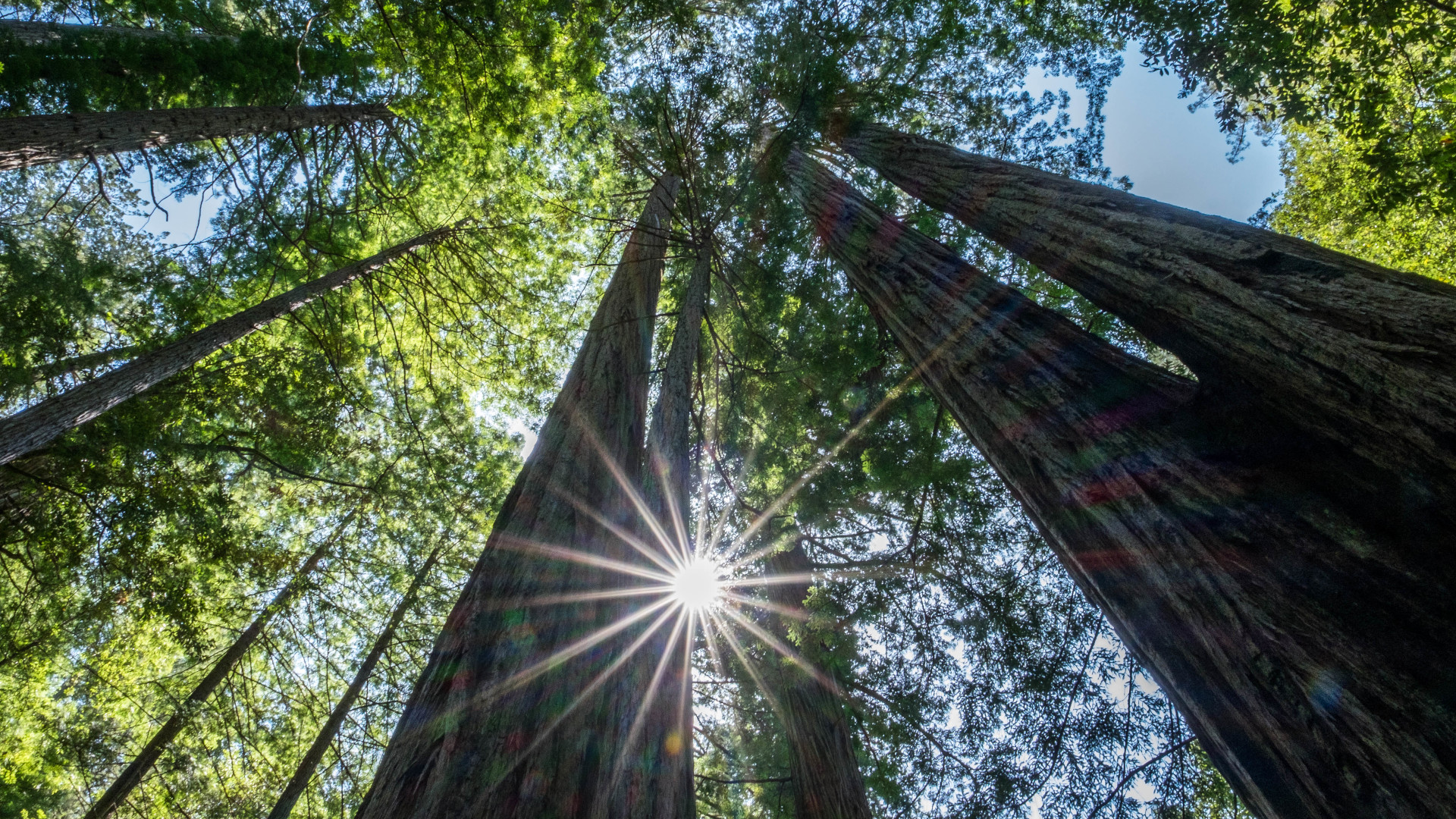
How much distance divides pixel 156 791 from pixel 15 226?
7150 millimetres

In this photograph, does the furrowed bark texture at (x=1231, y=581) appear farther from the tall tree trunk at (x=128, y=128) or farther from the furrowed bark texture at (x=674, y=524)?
the tall tree trunk at (x=128, y=128)

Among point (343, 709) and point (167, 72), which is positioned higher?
point (167, 72)

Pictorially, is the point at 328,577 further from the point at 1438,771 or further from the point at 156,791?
the point at 1438,771

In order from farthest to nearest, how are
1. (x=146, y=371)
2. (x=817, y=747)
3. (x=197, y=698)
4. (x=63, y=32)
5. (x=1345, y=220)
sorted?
1. (x=1345, y=220)
2. (x=63, y=32)
3. (x=197, y=698)
4. (x=146, y=371)
5. (x=817, y=747)

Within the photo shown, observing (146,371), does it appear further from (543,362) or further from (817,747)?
(817,747)

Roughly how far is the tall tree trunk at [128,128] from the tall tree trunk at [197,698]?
4.72m

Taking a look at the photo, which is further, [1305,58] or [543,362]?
[543,362]

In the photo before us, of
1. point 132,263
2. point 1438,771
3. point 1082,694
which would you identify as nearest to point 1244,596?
point 1438,771

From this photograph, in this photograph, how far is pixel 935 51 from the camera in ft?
19.9

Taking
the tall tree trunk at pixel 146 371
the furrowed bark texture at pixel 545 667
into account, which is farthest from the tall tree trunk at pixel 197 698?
the furrowed bark texture at pixel 545 667

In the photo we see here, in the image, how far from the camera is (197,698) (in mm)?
6941

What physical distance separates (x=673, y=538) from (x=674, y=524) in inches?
2.7

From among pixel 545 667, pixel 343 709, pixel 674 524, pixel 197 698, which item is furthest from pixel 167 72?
pixel 545 667

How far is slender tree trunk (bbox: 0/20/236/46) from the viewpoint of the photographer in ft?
23.2
